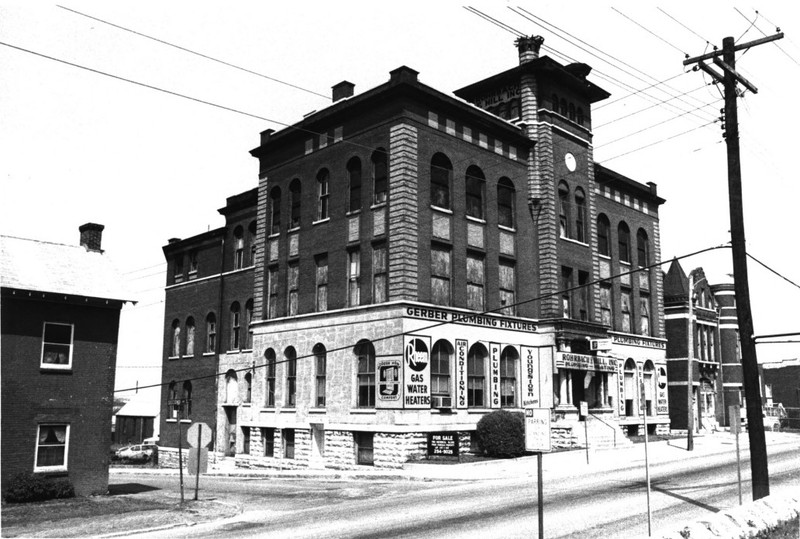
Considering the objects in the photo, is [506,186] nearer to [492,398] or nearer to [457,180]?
[457,180]

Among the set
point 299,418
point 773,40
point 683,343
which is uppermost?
point 773,40

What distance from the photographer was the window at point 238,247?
50.7 metres

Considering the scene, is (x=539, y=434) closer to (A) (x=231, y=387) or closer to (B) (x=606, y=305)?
(B) (x=606, y=305)

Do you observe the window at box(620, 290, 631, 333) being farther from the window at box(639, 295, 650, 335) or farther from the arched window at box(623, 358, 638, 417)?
the arched window at box(623, 358, 638, 417)

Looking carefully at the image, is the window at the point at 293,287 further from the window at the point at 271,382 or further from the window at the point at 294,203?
the window at the point at 271,382

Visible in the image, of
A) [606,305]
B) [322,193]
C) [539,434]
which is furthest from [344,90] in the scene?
[539,434]

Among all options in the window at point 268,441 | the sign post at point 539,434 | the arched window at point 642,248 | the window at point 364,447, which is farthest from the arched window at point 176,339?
the sign post at point 539,434

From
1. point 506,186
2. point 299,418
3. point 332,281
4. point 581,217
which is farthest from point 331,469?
point 581,217

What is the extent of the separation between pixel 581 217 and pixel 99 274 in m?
27.7

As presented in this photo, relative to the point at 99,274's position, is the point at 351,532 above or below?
below

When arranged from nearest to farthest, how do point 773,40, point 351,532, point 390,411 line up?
point 351,532, point 773,40, point 390,411

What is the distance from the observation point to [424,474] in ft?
96.8

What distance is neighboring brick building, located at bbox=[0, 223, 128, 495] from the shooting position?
2381 cm

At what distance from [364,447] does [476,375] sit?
21.3 ft
